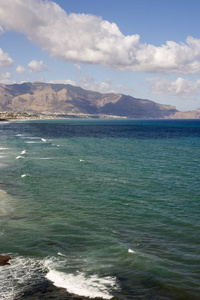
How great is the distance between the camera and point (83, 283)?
2142 cm

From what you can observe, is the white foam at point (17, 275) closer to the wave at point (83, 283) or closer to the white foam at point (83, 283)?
the wave at point (83, 283)

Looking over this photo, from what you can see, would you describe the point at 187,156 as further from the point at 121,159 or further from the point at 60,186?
the point at 60,186

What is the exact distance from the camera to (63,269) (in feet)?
77.0

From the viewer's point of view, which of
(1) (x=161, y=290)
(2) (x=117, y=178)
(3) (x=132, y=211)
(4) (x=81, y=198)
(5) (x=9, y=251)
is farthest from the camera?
(2) (x=117, y=178)

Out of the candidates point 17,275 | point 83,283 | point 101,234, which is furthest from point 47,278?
point 101,234

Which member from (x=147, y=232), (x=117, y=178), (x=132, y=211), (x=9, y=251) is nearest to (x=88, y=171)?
(x=117, y=178)

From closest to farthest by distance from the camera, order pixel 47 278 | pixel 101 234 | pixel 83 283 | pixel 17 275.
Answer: pixel 83 283, pixel 47 278, pixel 17 275, pixel 101 234

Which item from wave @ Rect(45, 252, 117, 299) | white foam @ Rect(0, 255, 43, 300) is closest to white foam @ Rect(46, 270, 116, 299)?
wave @ Rect(45, 252, 117, 299)

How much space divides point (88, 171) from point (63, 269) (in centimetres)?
3966

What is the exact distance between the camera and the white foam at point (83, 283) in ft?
66.4

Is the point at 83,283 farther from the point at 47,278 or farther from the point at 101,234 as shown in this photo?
the point at 101,234

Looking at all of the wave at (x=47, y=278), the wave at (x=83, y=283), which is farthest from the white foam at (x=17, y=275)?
the wave at (x=83, y=283)

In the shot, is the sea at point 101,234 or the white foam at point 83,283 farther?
the sea at point 101,234

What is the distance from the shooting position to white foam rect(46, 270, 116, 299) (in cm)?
2023
